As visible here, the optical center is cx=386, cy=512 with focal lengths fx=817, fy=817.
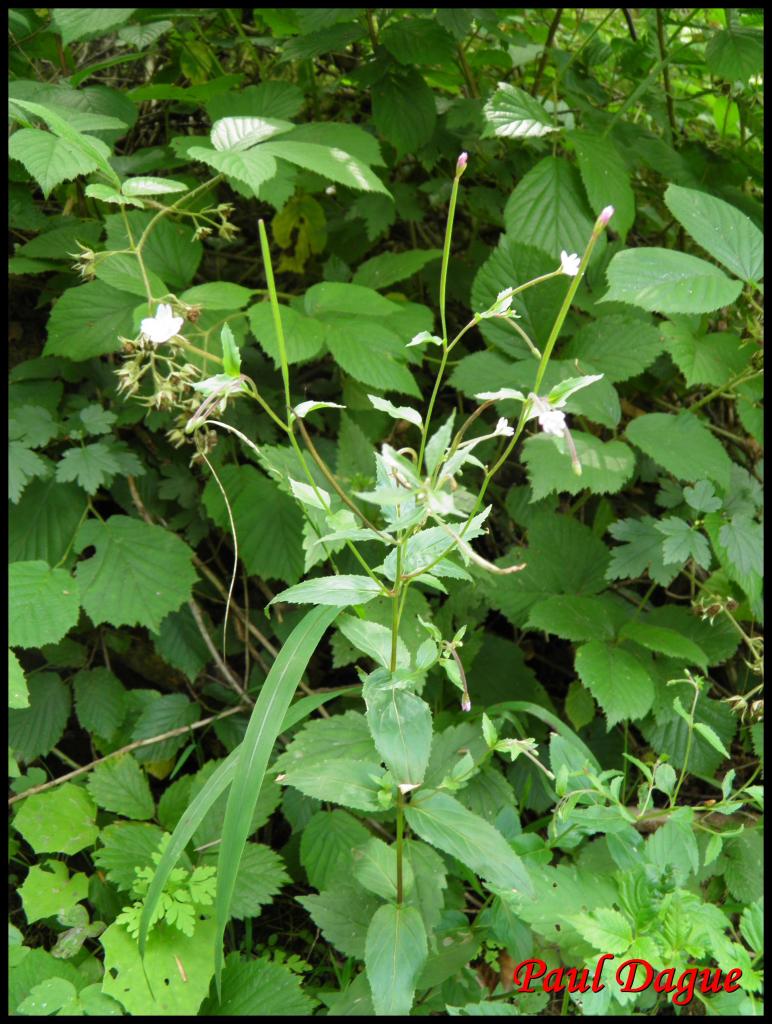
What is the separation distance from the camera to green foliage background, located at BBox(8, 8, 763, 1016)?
1.16 meters

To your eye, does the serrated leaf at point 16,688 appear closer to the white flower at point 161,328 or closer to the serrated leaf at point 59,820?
the serrated leaf at point 59,820

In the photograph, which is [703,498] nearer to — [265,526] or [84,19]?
[265,526]

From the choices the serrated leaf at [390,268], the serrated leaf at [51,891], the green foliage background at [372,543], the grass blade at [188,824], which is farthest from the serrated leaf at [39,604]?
the serrated leaf at [390,268]

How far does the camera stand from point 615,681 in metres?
1.44

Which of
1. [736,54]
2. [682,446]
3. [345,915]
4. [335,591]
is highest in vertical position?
[736,54]

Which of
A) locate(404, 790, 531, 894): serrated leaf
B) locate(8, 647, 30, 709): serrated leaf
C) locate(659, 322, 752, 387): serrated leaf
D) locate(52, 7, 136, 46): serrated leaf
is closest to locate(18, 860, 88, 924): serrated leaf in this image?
locate(8, 647, 30, 709): serrated leaf

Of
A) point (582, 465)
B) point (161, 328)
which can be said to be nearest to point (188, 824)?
point (161, 328)

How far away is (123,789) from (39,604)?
0.39m

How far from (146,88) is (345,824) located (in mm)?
1623

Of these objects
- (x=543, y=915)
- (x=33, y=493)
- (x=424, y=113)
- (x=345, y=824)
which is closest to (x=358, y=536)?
(x=543, y=915)

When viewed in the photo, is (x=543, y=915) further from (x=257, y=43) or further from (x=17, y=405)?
(x=257, y=43)

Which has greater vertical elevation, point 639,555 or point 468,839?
point 468,839

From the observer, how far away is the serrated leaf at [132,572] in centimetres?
155

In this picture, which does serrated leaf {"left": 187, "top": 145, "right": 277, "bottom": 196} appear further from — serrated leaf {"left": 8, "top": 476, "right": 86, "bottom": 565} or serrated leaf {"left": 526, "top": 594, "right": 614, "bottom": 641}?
serrated leaf {"left": 526, "top": 594, "right": 614, "bottom": 641}
